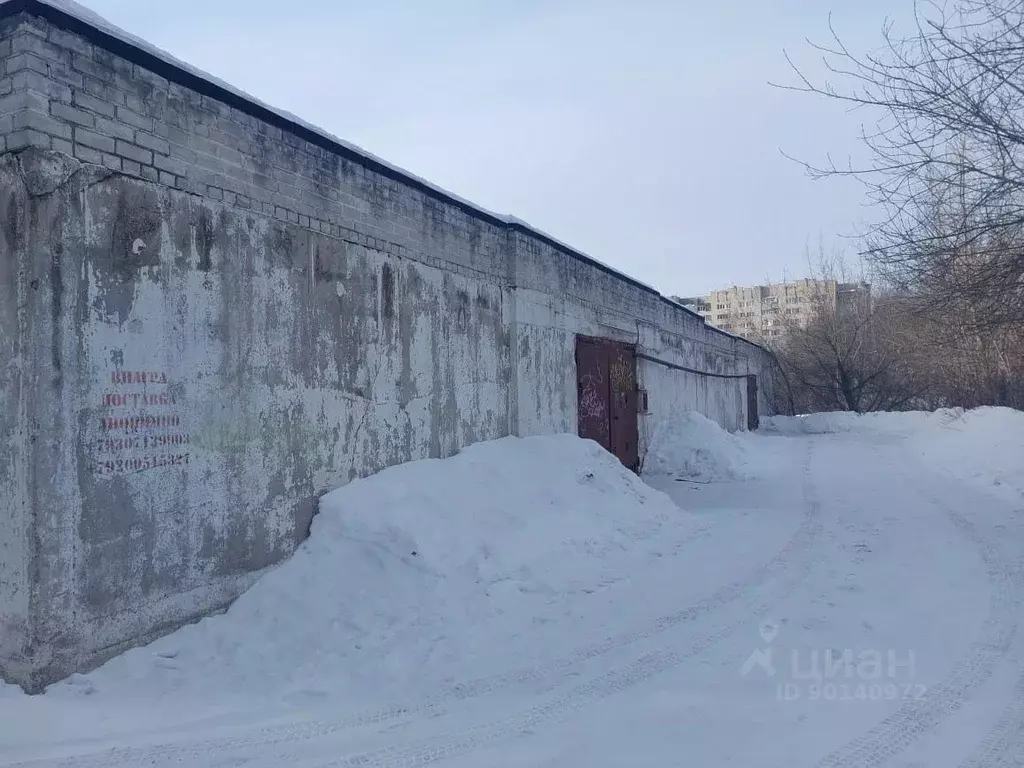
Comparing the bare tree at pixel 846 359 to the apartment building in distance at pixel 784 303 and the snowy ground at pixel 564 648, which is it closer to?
the apartment building in distance at pixel 784 303

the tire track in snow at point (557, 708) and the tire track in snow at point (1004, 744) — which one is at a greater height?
the tire track in snow at point (557, 708)

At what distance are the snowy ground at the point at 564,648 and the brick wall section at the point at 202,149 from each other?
233 cm

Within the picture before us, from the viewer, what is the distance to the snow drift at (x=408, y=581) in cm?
445

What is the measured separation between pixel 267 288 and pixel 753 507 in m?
7.33

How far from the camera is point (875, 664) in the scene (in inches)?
173

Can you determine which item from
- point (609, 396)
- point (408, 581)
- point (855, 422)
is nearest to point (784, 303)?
point (855, 422)

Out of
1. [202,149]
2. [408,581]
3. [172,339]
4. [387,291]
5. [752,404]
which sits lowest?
A: [408,581]

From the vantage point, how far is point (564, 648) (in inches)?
192

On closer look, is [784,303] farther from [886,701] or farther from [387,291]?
[886,701]

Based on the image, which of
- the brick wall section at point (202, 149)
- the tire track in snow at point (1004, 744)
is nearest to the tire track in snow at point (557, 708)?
the tire track in snow at point (1004, 744)

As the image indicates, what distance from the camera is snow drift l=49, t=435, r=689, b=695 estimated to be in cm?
445

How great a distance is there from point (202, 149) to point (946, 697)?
5.76 metres

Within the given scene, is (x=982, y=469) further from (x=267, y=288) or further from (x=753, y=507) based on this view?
(x=267, y=288)

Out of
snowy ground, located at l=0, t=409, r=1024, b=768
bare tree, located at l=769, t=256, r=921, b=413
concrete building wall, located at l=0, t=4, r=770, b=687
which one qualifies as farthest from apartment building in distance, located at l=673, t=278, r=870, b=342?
concrete building wall, located at l=0, t=4, r=770, b=687
